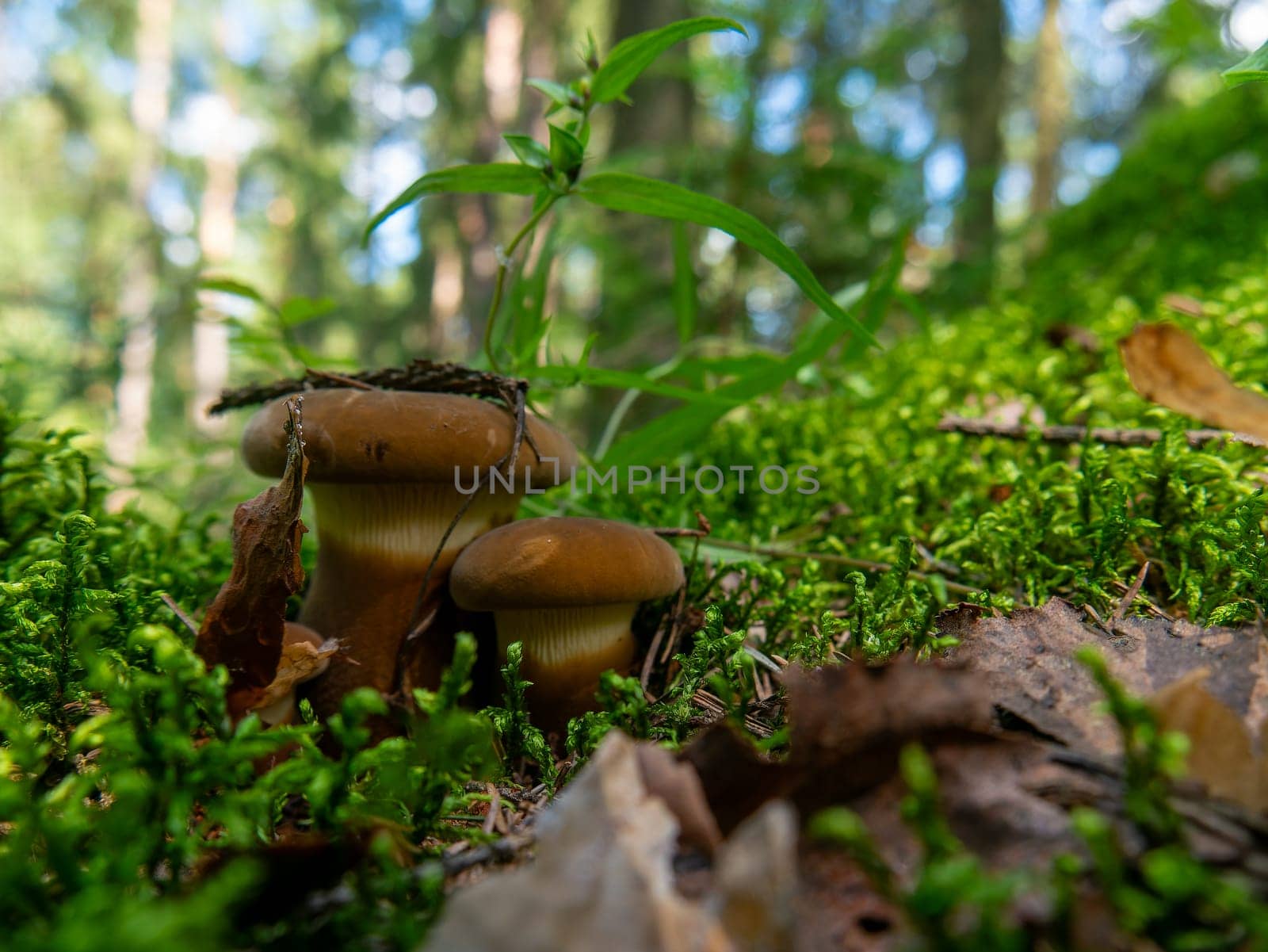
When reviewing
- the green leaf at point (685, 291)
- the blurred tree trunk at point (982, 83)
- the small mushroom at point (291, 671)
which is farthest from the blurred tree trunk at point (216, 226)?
the small mushroom at point (291, 671)

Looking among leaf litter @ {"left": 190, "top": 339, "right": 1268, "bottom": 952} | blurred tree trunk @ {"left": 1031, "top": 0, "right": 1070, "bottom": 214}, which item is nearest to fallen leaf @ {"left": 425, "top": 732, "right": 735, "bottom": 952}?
leaf litter @ {"left": 190, "top": 339, "right": 1268, "bottom": 952}

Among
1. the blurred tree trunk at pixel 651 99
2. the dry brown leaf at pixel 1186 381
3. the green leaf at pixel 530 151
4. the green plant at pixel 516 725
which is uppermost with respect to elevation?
the blurred tree trunk at pixel 651 99

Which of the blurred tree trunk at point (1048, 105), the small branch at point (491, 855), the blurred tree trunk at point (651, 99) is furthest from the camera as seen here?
the blurred tree trunk at point (1048, 105)

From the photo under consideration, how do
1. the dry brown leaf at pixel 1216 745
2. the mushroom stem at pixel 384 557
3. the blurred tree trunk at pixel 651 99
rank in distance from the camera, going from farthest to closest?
1. the blurred tree trunk at pixel 651 99
2. the mushroom stem at pixel 384 557
3. the dry brown leaf at pixel 1216 745

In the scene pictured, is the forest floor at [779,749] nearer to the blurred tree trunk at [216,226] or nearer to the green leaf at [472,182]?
the green leaf at [472,182]

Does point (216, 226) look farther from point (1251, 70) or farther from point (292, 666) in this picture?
point (1251, 70)

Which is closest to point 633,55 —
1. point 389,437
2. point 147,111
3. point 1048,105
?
point 389,437
